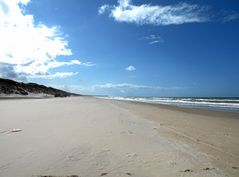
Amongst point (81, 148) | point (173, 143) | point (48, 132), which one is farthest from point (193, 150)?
point (48, 132)

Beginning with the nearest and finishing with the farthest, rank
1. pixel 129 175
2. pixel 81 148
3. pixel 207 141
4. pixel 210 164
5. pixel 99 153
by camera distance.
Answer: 1. pixel 129 175
2. pixel 210 164
3. pixel 99 153
4. pixel 81 148
5. pixel 207 141

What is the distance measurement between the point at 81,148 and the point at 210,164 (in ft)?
9.78

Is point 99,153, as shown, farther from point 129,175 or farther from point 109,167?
point 129,175

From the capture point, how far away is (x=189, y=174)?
12.7 feet

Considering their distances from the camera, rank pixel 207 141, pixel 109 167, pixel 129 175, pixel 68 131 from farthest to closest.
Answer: pixel 68 131
pixel 207 141
pixel 109 167
pixel 129 175

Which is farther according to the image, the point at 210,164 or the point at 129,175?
the point at 210,164

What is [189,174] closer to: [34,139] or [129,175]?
[129,175]

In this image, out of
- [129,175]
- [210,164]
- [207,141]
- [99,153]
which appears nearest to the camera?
[129,175]

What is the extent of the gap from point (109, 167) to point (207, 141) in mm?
3935

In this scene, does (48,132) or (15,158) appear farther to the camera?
(48,132)

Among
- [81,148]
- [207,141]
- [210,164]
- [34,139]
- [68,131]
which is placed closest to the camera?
[210,164]

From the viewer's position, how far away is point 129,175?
3.78 metres

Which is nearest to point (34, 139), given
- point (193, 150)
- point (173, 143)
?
point (173, 143)

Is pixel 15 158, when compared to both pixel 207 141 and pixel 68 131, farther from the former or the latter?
pixel 207 141
